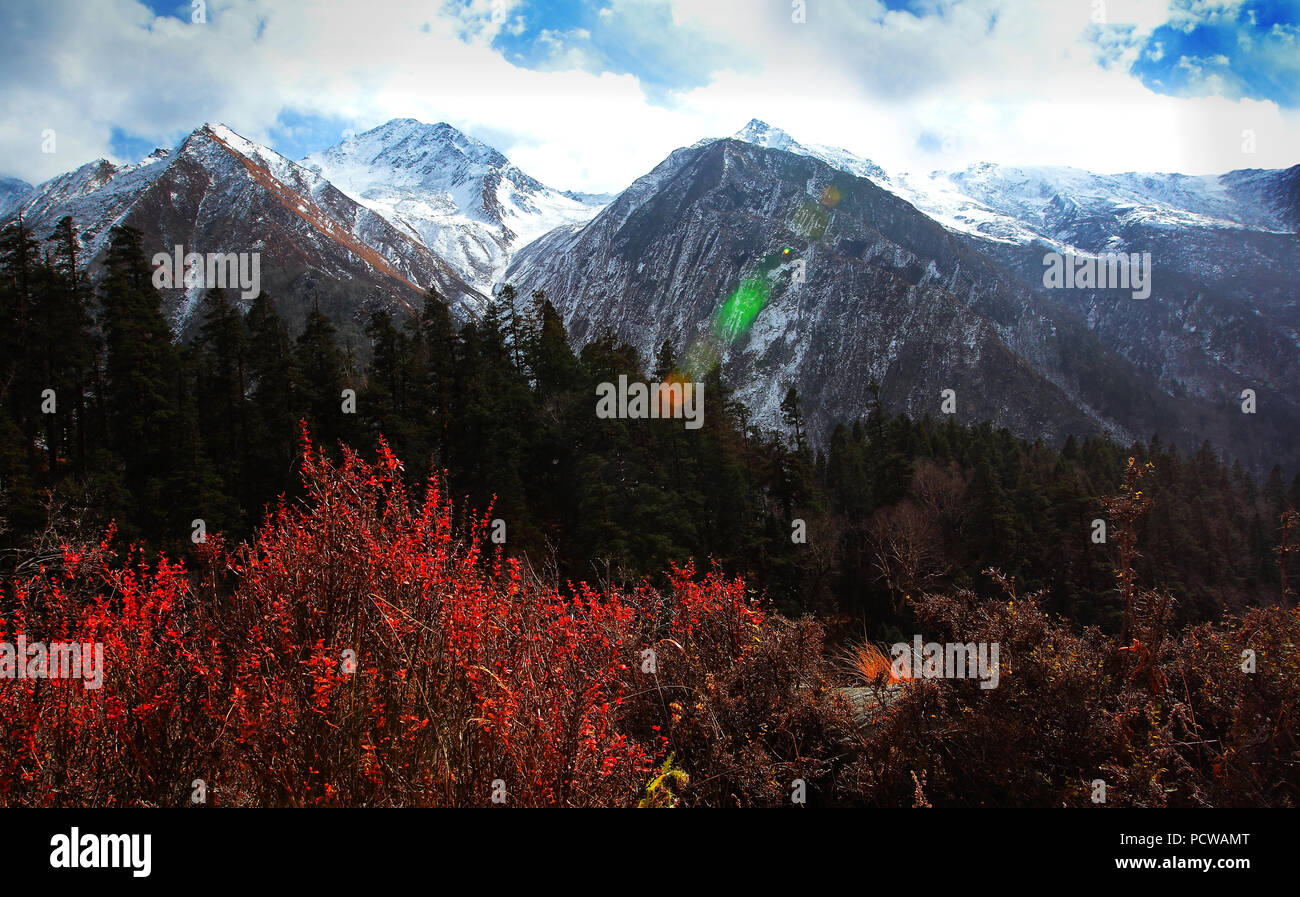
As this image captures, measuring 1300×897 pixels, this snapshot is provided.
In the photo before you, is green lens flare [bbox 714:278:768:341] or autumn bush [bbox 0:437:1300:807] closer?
autumn bush [bbox 0:437:1300:807]

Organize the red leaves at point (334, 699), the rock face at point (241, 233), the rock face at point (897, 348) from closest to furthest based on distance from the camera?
the red leaves at point (334, 699)
the rock face at point (241, 233)
the rock face at point (897, 348)

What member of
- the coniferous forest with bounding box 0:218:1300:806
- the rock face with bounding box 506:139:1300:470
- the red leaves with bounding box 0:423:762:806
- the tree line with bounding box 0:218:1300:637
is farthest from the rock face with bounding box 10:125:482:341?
the red leaves with bounding box 0:423:762:806

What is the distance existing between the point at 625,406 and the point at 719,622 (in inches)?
1069

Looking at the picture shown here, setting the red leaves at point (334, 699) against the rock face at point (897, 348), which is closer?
the red leaves at point (334, 699)

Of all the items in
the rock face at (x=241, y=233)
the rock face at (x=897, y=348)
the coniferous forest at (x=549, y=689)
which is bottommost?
the coniferous forest at (x=549, y=689)

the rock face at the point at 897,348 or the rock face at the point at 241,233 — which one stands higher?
the rock face at the point at 241,233

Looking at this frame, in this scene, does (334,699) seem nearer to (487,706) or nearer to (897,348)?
(487,706)

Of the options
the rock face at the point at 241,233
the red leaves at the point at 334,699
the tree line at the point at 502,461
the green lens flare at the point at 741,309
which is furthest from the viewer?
the green lens flare at the point at 741,309

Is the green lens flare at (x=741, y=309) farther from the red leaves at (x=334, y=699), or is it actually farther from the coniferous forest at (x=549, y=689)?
the red leaves at (x=334, y=699)

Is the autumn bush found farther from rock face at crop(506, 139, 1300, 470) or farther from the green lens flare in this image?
the green lens flare

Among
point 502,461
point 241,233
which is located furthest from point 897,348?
point 241,233

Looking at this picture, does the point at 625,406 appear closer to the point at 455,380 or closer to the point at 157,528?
the point at 455,380

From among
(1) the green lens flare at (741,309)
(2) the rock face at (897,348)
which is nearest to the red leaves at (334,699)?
(2) the rock face at (897,348)
